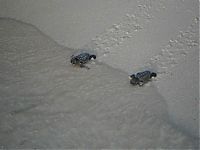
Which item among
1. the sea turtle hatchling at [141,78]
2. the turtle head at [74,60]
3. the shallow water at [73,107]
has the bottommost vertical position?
the shallow water at [73,107]

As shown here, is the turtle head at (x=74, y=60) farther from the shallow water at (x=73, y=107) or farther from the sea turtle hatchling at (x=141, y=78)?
the sea turtle hatchling at (x=141, y=78)

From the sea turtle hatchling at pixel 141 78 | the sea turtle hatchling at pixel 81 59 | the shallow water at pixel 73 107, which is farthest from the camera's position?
the sea turtle hatchling at pixel 81 59

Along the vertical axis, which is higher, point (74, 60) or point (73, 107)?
point (74, 60)

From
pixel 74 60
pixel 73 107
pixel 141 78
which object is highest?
pixel 74 60

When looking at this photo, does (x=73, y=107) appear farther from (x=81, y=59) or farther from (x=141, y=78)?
(x=141, y=78)

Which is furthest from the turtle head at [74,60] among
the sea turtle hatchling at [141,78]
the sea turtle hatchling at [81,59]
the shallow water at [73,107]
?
the sea turtle hatchling at [141,78]

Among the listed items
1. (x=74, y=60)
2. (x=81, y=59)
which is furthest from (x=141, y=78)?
(x=74, y=60)

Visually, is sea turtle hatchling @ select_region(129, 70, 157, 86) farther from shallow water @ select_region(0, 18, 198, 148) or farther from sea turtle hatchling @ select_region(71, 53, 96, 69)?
sea turtle hatchling @ select_region(71, 53, 96, 69)

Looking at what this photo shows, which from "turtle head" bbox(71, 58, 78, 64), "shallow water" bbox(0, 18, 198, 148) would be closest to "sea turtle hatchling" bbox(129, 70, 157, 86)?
"shallow water" bbox(0, 18, 198, 148)

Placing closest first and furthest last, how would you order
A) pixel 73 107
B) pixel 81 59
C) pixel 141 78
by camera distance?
pixel 73 107
pixel 141 78
pixel 81 59

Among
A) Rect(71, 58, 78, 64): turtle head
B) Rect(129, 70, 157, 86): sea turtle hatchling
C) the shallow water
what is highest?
Rect(71, 58, 78, 64): turtle head

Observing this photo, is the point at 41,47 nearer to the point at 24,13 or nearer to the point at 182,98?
the point at 24,13

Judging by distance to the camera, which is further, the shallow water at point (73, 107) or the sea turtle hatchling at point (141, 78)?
the sea turtle hatchling at point (141, 78)
